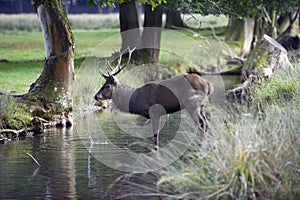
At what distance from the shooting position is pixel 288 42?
29.2 m

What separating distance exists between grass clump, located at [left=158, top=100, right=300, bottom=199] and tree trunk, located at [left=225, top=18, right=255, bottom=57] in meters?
28.0

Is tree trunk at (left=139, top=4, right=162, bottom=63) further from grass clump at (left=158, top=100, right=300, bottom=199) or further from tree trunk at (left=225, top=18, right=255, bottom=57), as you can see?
grass clump at (left=158, top=100, right=300, bottom=199)

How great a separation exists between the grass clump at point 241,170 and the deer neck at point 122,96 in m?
6.40

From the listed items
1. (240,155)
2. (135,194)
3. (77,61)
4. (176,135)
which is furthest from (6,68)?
(240,155)

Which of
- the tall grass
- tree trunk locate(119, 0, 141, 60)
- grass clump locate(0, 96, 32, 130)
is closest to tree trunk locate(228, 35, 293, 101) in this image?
tree trunk locate(119, 0, 141, 60)

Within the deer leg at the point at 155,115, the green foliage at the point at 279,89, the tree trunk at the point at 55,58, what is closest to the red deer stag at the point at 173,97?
the deer leg at the point at 155,115

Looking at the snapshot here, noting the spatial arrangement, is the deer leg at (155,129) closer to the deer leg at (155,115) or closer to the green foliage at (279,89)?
the deer leg at (155,115)

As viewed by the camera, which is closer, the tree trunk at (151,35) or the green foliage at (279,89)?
the green foliage at (279,89)

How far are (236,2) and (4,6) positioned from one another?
51.9 m

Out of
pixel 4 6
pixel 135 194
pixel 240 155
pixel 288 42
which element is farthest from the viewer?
pixel 4 6

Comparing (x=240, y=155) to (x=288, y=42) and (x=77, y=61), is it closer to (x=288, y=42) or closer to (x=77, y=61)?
(x=77, y=61)

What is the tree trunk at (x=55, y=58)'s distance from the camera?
56.3 ft

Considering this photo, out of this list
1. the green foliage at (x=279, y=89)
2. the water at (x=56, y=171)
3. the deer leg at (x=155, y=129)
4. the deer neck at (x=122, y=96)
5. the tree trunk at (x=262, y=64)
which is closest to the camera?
the water at (x=56, y=171)

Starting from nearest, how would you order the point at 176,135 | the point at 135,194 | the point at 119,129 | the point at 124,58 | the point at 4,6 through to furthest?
the point at 135,194 → the point at 176,135 → the point at 119,129 → the point at 124,58 → the point at 4,6
